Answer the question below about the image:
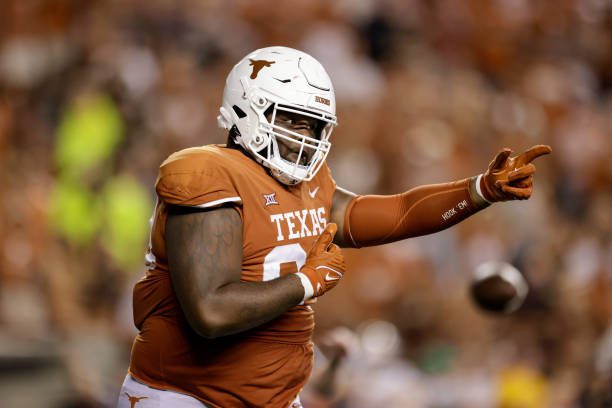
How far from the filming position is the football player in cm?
309

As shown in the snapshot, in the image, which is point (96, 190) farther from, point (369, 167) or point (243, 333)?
point (243, 333)

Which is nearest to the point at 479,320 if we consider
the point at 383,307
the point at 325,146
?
the point at 383,307

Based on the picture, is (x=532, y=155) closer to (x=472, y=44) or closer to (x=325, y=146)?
(x=325, y=146)

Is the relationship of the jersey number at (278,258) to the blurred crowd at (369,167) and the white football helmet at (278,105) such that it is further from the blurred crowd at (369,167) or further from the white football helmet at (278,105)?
the blurred crowd at (369,167)

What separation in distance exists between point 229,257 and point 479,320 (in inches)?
170

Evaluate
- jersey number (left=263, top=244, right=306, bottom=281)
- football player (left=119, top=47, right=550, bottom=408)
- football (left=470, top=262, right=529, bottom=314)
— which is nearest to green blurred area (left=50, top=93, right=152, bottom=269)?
football (left=470, top=262, right=529, bottom=314)

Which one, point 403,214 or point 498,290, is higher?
point 403,214

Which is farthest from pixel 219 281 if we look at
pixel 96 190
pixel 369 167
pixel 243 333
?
pixel 369 167

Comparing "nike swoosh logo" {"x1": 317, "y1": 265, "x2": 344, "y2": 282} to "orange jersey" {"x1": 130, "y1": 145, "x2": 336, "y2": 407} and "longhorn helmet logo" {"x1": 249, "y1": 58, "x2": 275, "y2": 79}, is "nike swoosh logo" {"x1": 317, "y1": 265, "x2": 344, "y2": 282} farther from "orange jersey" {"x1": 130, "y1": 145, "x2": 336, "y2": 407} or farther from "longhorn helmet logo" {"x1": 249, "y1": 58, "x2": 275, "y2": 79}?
"longhorn helmet logo" {"x1": 249, "y1": 58, "x2": 275, "y2": 79}

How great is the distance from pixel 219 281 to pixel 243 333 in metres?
0.36

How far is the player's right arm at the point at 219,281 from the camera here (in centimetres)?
303

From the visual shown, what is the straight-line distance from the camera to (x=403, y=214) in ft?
12.5

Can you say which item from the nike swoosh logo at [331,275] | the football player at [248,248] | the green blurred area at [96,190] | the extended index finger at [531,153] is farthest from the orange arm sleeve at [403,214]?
the green blurred area at [96,190]

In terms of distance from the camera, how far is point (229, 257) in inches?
122
